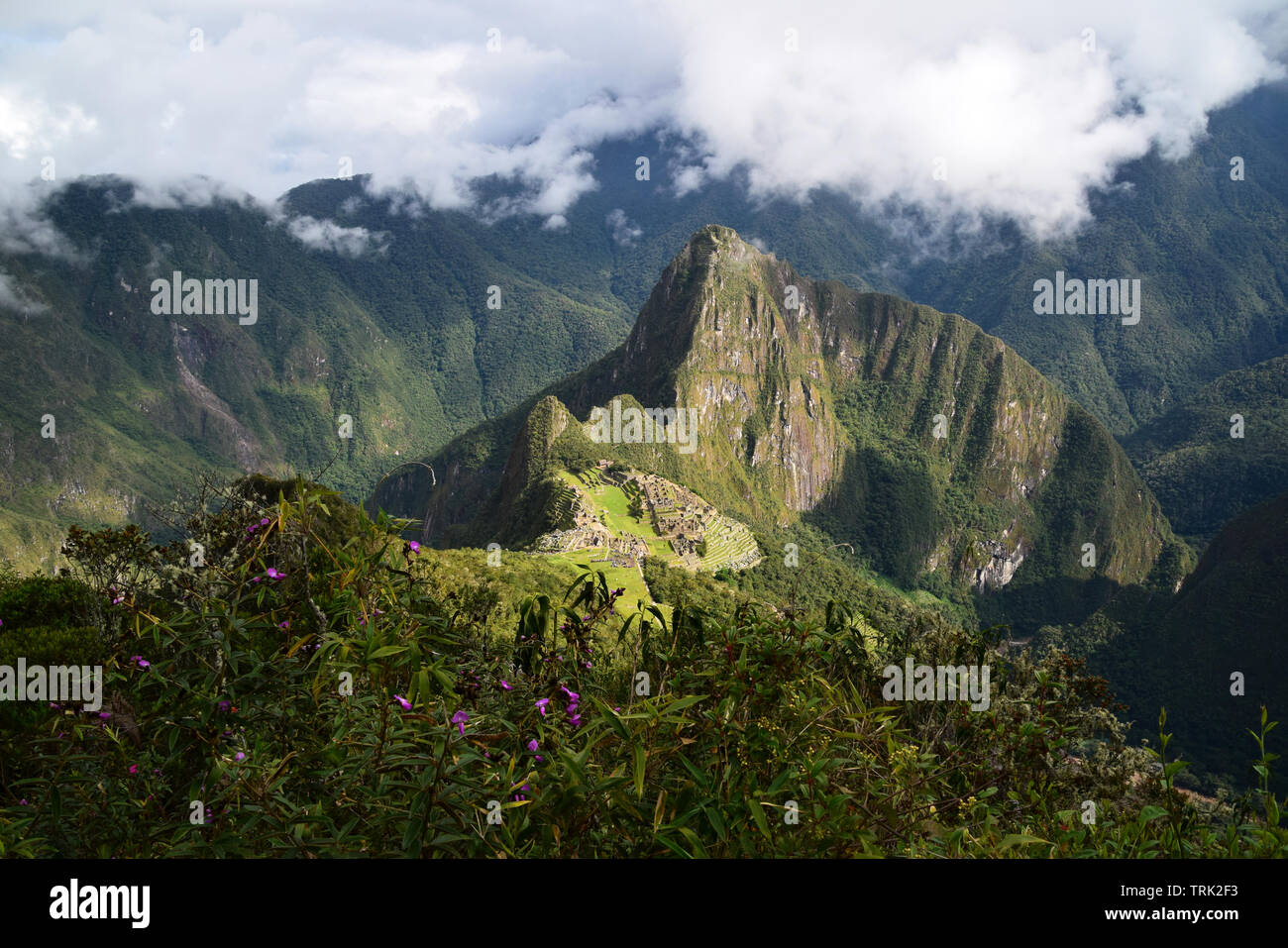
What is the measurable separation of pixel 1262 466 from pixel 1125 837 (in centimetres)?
20583

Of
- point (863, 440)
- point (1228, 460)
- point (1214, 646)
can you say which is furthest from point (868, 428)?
point (1214, 646)

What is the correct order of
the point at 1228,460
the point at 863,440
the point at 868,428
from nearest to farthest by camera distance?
the point at 863,440 < the point at 868,428 < the point at 1228,460

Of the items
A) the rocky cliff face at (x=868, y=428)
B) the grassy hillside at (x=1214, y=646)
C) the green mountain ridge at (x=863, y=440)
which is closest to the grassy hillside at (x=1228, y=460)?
the green mountain ridge at (x=863, y=440)

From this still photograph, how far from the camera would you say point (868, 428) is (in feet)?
531

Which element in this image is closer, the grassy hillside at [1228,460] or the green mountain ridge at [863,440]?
the green mountain ridge at [863,440]

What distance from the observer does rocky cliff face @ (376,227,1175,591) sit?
129125 mm

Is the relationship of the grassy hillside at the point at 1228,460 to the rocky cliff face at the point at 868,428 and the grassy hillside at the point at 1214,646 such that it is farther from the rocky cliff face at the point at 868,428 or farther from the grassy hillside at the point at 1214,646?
the grassy hillside at the point at 1214,646

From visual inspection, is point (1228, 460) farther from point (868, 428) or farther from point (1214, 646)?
point (1214, 646)

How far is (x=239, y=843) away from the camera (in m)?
2.19

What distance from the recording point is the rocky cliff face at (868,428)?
129125 millimetres

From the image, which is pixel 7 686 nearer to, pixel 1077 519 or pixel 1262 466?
pixel 1077 519

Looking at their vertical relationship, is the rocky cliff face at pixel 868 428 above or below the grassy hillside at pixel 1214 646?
above

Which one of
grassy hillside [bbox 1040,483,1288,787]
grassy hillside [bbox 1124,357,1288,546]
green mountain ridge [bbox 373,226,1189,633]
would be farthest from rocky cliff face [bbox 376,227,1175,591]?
grassy hillside [bbox 1040,483,1288,787]
